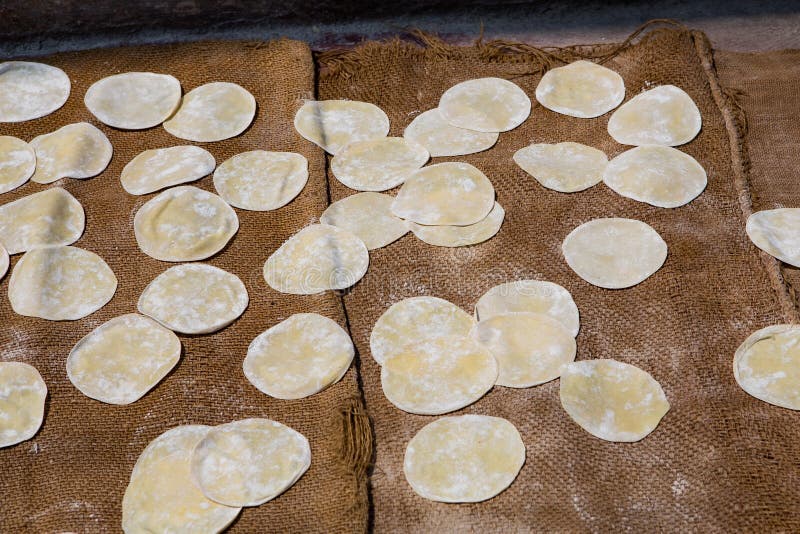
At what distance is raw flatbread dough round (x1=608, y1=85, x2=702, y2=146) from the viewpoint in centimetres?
160

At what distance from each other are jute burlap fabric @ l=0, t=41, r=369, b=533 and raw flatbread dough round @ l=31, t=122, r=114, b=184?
0.02 m

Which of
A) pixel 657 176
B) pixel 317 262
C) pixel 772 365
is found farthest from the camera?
pixel 657 176

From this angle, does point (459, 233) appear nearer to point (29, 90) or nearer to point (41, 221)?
point (41, 221)

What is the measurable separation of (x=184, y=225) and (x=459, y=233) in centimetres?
52

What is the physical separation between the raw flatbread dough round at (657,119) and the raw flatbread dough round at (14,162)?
1.20 metres

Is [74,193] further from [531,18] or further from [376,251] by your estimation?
[531,18]

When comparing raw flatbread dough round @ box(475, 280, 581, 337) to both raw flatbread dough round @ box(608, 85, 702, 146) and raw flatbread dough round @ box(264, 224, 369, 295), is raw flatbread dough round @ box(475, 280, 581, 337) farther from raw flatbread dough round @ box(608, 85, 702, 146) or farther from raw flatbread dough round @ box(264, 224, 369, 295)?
raw flatbread dough round @ box(608, 85, 702, 146)

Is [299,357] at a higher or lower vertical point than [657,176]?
lower

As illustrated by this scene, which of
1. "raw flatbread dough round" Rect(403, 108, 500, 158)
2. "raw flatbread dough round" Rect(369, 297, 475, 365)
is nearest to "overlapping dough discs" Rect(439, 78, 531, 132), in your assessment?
"raw flatbread dough round" Rect(403, 108, 500, 158)

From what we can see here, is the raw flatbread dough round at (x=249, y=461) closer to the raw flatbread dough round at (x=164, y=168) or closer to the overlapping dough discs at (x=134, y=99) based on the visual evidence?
the raw flatbread dough round at (x=164, y=168)

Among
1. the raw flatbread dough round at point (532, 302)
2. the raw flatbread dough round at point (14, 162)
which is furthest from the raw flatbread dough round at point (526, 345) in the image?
the raw flatbread dough round at point (14, 162)

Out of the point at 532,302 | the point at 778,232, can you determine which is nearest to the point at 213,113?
the point at 532,302

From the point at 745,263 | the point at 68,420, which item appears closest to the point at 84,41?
→ the point at 68,420

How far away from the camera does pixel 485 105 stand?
65.5 inches
